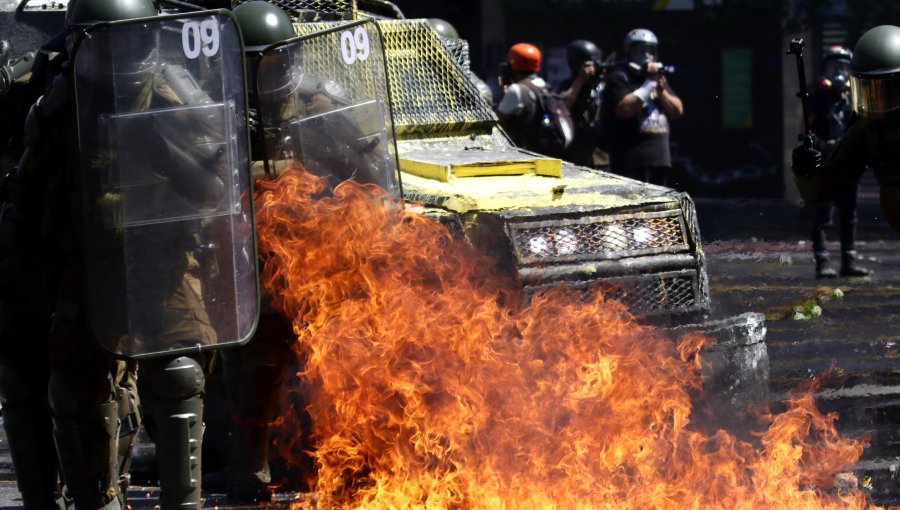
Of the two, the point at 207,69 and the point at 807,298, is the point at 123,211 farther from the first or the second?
the point at 807,298

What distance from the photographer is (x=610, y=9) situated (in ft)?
59.6

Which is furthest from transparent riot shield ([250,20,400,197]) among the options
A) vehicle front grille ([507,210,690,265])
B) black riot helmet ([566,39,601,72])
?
black riot helmet ([566,39,601,72])

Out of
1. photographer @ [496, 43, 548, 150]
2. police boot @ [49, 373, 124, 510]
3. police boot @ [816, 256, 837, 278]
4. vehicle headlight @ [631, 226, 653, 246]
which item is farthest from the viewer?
police boot @ [816, 256, 837, 278]

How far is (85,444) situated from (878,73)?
10.9 ft

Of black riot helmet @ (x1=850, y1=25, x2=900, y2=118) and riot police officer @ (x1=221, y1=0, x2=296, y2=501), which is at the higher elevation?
black riot helmet @ (x1=850, y1=25, x2=900, y2=118)

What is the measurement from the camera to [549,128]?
11.2 m

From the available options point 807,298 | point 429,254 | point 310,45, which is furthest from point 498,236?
point 807,298

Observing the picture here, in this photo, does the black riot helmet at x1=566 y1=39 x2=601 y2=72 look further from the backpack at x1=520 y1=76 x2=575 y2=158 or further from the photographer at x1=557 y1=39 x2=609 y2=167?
the backpack at x1=520 y1=76 x2=575 y2=158

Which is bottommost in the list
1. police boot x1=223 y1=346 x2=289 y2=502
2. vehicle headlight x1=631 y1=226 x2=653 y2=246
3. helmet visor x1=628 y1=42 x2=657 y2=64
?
police boot x1=223 y1=346 x2=289 y2=502

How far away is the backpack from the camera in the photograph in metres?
11.2

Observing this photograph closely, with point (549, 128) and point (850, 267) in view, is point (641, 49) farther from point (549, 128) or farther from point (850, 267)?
point (850, 267)

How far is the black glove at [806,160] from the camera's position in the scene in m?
6.23

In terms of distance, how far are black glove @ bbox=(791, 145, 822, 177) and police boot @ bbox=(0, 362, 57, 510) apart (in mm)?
3182

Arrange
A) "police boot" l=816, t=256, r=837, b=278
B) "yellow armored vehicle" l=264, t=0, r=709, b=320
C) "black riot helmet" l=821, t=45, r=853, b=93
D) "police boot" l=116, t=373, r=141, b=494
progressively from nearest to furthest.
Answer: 1. "police boot" l=116, t=373, r=141, b=494
2. "yellow armored vehicle" l=264, t=0, r=709, b=320
3. "police boot" l=816, t=256, r=837, b=278
4. "black riot helmet" l=821, t=45, r=853, b=93
